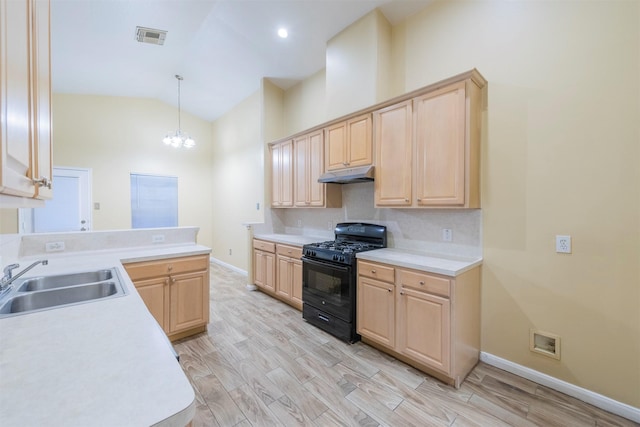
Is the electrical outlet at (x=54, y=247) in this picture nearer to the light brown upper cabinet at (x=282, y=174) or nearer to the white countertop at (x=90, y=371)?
the white countertop at (x=90, y=371)

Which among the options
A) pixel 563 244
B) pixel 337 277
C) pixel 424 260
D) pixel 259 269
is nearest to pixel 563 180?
pixel 563 244

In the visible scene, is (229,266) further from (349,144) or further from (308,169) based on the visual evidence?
(349,144)

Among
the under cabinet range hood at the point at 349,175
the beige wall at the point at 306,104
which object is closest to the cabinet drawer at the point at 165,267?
the under cabinet range hood at the point at 349,175

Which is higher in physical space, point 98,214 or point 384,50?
point 384,50

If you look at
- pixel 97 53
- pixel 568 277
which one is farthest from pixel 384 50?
pixel 97 53

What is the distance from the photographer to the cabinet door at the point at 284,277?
363cm

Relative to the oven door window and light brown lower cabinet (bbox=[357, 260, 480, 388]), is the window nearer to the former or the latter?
the oven door window

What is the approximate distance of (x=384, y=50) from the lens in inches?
116

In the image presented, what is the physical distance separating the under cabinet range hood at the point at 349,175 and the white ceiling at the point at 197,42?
1713 mm

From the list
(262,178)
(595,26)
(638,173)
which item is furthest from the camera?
(262,178)

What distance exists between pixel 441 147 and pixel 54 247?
138 inches

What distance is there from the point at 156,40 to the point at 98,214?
3.51m

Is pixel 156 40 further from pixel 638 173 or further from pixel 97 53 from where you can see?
pixel 638 173

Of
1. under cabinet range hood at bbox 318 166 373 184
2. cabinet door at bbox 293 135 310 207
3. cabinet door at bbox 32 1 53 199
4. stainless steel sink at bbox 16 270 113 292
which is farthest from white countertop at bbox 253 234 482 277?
cabinet door at bbox 32 1 53 199
